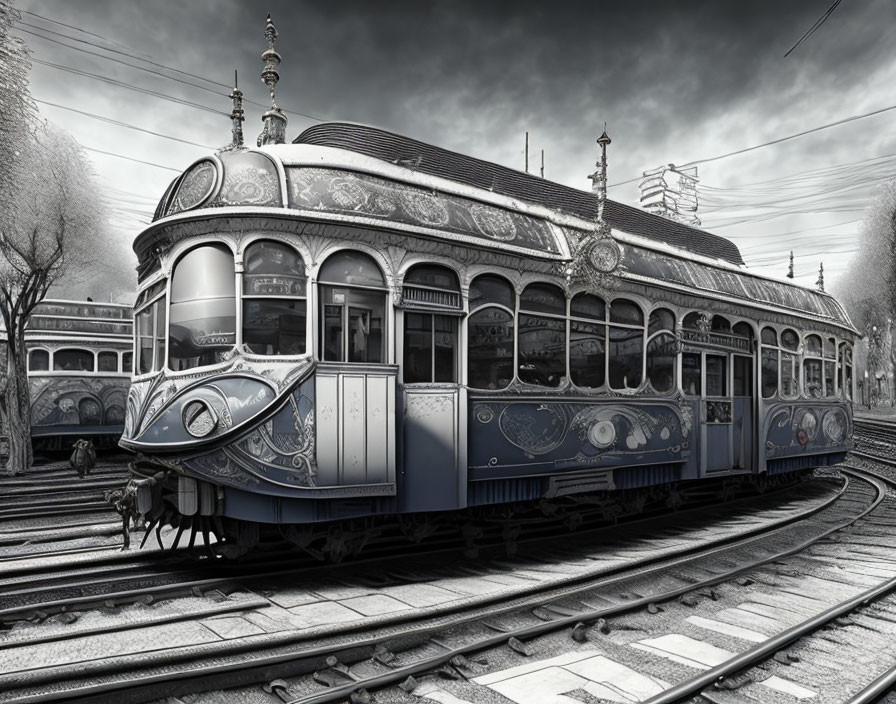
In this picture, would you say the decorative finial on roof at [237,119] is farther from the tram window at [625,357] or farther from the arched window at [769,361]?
the arched window at [769,361]

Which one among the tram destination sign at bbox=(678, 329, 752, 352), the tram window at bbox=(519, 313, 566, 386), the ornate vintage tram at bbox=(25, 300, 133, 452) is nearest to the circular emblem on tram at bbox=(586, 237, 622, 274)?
the tram window at bbox=(519, 313, 566, 386)

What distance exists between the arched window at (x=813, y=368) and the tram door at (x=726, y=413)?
6.15 feet

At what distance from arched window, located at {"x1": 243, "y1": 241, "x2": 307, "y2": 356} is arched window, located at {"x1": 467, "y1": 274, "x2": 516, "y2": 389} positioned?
1.66 meters

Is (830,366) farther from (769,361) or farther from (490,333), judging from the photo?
(490,333)

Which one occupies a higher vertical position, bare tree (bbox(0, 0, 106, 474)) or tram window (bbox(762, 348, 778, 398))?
bare tree (bbox(0, 0, 106, 474))

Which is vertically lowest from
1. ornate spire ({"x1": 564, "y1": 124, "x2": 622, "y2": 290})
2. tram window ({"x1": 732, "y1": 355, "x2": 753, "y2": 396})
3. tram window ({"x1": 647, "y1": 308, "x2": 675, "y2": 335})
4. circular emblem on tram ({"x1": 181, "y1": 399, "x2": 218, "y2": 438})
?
A: circular emblem on tram ({"x1": 181, "y1": 399, "x2": 218, "y2": 438})

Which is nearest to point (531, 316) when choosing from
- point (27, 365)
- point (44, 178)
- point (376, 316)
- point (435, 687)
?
point (376, 316)

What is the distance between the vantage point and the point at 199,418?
5117mm

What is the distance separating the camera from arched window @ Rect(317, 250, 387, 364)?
216 inches

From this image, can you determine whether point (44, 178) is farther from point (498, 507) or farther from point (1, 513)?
point (498, 507)

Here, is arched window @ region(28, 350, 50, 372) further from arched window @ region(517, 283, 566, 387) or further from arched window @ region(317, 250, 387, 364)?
arched window @ region(517, 283, 566, 387)

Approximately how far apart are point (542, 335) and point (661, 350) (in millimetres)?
2165

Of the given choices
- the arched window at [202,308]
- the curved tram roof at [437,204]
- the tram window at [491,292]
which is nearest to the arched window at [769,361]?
the curved tram roof at [437,204]

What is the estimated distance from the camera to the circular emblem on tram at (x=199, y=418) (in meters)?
5.05
